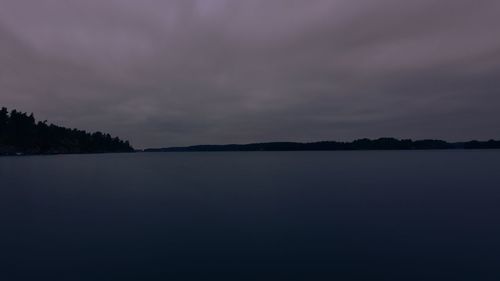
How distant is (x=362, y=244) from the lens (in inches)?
742

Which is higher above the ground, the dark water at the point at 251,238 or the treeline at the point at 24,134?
the treeline at the point at 24,134

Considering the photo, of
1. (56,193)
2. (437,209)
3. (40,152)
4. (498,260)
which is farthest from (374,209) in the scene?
(40,152)

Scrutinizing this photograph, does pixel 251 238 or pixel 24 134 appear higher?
pixel 24 134

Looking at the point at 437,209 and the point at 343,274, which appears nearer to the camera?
the point at 343,274

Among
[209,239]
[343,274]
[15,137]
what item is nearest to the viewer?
[343,274]

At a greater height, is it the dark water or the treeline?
the treeline

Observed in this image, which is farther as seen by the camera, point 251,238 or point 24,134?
point 24,134

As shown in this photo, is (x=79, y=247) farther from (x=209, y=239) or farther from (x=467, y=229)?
(x=467, y=229)

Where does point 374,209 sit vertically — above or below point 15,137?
below

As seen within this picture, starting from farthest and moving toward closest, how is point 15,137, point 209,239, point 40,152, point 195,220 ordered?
1. point 40,152
2. point 15,137
3. point 195,220
4. point 209,239

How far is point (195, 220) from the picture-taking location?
80.7 feet

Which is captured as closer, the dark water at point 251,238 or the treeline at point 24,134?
the dark water at point 251,238

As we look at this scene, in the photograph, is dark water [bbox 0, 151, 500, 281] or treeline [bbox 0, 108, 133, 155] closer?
dark water [bbox 0, 151, 500, 281]

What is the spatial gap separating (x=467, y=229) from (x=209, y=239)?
65.2 feet
